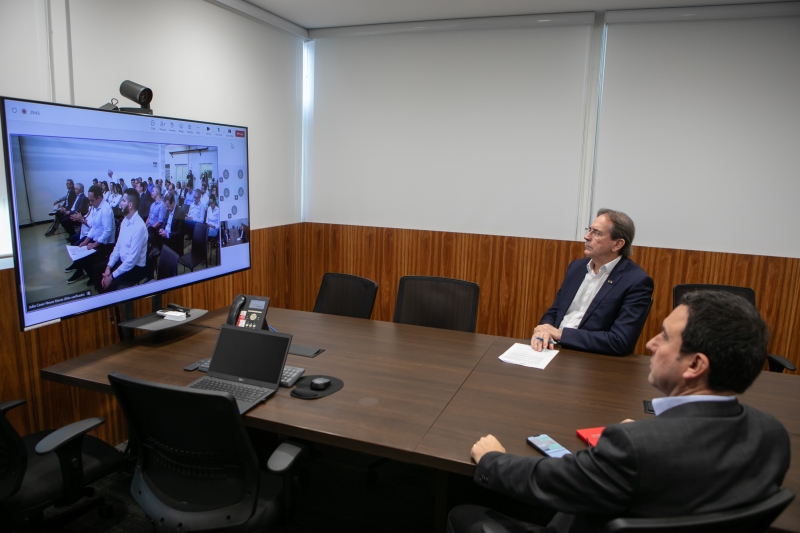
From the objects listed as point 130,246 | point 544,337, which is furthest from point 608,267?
point 130,246

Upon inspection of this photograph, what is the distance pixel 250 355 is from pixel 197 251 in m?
0.99

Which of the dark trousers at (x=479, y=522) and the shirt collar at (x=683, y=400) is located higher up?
the shirt collar at (x=683, y=400)

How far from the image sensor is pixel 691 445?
124 centimetres

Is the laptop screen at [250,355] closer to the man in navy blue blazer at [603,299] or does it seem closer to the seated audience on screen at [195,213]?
the seated audience on screen at [195,213]

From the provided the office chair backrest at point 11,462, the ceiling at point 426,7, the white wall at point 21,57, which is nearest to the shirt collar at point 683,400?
the office chair backrest at point 11,462

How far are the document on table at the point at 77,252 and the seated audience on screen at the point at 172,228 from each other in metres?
0.41

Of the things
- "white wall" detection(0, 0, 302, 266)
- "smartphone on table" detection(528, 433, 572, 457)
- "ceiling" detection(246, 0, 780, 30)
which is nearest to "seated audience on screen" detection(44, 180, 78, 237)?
"white wall" detection(0, 0, 302, 266)

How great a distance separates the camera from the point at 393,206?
491cm

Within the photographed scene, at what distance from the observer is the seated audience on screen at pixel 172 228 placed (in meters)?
2.74

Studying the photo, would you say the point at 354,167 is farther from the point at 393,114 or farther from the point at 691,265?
the point at 691,265

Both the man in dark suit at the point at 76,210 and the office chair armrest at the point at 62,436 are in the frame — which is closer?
the office chair armrest at the point at 62,436

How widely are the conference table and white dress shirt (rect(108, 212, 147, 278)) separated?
39 cm

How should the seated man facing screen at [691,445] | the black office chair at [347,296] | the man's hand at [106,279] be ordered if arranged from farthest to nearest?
the black office chair at [347,296] < the man's hand at [106,279] < the seated man facing screen at [691,445]

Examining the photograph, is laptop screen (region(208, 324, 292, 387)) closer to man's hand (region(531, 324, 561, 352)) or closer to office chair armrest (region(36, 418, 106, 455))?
office chair armrest (region(36, 418, 106, 455))
